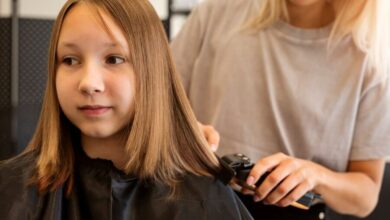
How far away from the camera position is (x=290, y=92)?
1317 millimetres

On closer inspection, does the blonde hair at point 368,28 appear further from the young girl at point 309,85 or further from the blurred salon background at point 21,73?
the blurred salon background at point 21,73

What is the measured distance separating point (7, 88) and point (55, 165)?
102 centimetres

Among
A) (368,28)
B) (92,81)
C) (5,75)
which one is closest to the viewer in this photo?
(92,81)

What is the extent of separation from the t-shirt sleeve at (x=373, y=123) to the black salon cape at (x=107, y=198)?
1.46ft

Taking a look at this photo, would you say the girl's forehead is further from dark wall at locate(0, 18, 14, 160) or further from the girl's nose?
dark wall at locate(0, 18, 14, 160)

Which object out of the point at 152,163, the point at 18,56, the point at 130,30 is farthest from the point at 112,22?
the point at 18,56

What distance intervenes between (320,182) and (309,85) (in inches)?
10.8

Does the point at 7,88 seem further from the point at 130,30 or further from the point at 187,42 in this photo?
the point at 130,30

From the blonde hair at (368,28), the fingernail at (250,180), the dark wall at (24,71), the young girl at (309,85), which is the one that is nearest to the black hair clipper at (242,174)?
the fingernail at (250,180)

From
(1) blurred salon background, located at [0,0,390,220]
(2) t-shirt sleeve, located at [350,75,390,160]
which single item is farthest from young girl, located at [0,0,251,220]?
(1) blurred salon background, located at [0,0,390,220]

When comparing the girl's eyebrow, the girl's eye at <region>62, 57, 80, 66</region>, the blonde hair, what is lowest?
the girl's eye at <region>62, 57, 80, 66</region>

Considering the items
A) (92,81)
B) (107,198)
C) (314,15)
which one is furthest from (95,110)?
(314,15)

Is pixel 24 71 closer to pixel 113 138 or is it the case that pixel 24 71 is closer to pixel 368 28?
pixel 113 138

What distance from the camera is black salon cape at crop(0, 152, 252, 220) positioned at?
98 cm
